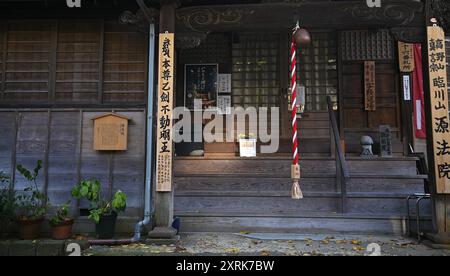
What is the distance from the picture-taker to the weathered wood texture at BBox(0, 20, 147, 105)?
870 cm

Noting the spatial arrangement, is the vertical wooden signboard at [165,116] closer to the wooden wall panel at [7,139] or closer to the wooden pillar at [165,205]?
the wooden pillar at [165,205]

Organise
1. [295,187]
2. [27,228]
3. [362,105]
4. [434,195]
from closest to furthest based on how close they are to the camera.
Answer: [295,187] → [434,195] → [27,228] → [362,105]

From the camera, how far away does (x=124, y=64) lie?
8742 mm

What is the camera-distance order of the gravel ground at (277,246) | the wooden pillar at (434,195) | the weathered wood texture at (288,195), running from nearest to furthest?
the gravel ground at (277,246)
the wooden pillar at (434,195)
the weathered wood texture at (288,195)

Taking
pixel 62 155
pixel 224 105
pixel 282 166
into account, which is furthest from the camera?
pixel 224 105

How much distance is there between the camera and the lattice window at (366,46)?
10977 millimetres

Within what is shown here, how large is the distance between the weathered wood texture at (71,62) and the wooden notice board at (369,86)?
6.56 m

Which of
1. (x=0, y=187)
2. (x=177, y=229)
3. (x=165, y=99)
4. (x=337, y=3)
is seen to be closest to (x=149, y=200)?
(x=177, y=229)

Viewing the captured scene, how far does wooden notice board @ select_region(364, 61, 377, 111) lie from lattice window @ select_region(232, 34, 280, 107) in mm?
2650

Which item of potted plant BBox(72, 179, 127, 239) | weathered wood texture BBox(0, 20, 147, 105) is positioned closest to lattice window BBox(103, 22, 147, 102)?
weathered wood texture BBox(0, 20, 147, 105)

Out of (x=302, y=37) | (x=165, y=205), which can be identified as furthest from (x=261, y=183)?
(x=302, y=37)

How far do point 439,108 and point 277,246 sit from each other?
4.18 m

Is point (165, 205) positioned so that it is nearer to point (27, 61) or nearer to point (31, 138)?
point (31, 138)

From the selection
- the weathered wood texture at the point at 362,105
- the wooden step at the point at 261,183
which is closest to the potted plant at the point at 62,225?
the wooden step at the point at 261,183
